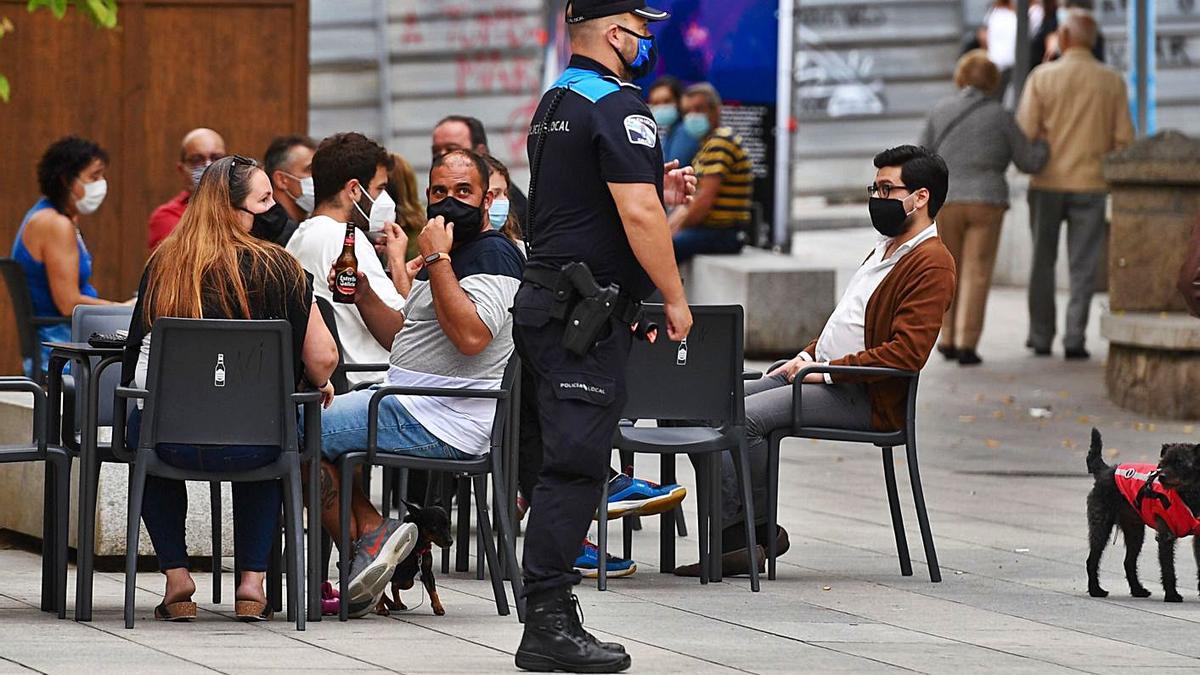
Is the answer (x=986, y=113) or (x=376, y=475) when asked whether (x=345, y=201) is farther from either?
(x=986, y=113)

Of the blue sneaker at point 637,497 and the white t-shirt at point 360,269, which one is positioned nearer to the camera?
the blue sneaker at point 637,497

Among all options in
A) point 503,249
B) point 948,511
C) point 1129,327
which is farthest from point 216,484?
point 1129,327

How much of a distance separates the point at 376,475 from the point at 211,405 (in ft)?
12.1

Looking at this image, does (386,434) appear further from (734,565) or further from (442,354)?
(734,565)

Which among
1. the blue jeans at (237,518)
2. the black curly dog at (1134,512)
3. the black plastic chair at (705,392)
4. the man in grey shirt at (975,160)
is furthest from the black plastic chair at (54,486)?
the man in grey shirt at (975,160)

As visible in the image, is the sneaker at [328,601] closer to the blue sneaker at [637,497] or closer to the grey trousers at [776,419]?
the blue sneaker at [637,497]

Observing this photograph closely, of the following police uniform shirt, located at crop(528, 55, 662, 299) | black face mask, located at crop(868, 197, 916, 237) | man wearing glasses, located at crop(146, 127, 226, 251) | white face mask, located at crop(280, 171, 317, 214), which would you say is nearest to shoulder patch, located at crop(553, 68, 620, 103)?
police uniform shirt, located at crop(528, 55, 662, 299)

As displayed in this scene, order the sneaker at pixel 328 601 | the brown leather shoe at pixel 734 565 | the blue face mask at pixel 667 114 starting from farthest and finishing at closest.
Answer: the blue face mask at pixel 667 114 → the brown leather shoe at pixel 734 565 → the sneaker at pixel 328 601

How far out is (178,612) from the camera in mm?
6688

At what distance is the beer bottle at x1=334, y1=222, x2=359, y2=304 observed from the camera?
720 centimetres

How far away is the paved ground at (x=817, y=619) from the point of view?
6.14 meters

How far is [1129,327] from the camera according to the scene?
502 inches

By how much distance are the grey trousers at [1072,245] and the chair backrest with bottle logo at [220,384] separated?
30.7 ft

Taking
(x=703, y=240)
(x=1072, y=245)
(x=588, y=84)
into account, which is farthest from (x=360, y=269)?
(x=1072, y=245)
